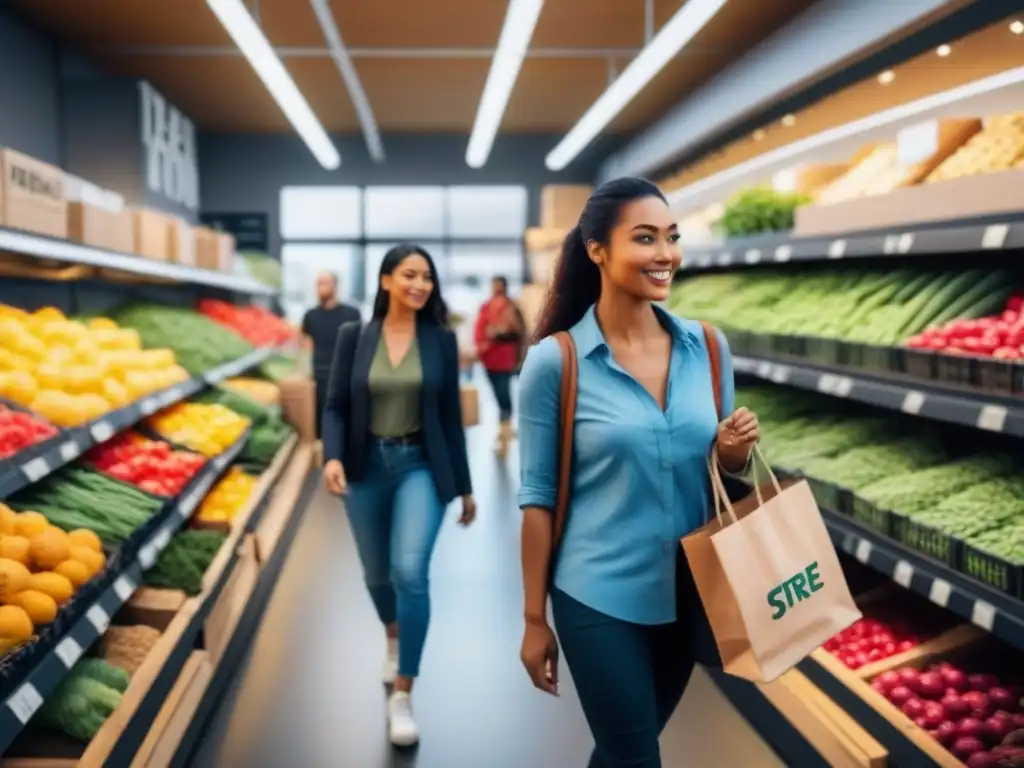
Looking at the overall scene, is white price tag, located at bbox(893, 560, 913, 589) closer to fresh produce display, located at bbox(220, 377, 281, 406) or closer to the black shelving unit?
the black shelving unit

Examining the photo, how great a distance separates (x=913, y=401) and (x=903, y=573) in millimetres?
520

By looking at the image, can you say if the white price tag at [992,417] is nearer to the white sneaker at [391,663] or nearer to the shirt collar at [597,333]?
the shirt collar at [597,333]

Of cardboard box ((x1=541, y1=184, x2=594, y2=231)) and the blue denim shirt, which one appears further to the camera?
cardboard box ((x1=541, y1=184, x2=594, y2=231))

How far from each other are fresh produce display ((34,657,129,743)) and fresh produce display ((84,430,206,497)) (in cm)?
90

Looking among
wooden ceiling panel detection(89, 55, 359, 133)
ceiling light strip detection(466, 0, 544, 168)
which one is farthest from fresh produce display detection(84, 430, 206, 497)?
wooden ceiling panel detection(89, 55, 359, 133)

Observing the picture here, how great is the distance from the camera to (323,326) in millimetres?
8742

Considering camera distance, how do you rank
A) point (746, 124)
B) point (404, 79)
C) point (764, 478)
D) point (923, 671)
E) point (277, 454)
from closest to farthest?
point (923, 671) < point (764, 478) < point (277, 454) < point (746, 124) < point (404, 79)

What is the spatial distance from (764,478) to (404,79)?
790 centimetres

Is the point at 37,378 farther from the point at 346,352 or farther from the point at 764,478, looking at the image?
the point at 764,478

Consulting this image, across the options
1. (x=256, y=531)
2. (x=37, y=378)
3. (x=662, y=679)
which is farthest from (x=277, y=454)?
(x=662, y=679)

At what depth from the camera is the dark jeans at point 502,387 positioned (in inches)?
369

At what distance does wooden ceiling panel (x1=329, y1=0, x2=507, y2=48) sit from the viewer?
8.14m

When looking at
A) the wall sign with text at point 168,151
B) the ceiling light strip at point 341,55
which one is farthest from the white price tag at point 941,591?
the wall sign with text at point 168,151

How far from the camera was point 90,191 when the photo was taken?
4754mm
